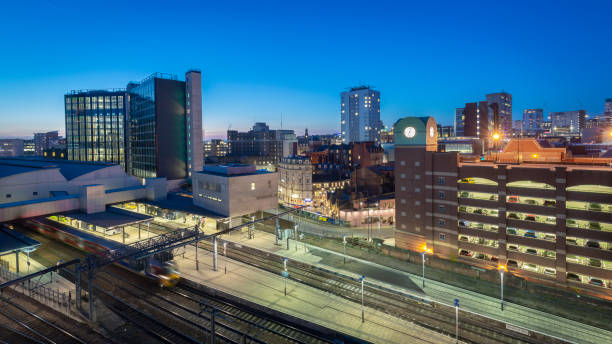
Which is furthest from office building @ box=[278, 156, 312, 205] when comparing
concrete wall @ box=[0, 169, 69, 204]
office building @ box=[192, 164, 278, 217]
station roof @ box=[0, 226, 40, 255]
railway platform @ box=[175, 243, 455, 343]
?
station roof @ box=[0, 226, 40, 255]

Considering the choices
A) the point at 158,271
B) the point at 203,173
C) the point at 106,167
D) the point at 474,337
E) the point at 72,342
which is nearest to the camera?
the point at 72,342

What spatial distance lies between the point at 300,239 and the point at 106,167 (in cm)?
4586

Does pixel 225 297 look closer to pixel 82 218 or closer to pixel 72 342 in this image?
pixel 72 342

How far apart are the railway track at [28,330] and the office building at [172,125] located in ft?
226

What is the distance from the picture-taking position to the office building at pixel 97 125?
117438 millimetres

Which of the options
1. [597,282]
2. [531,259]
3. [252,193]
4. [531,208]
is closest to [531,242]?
[531,259]

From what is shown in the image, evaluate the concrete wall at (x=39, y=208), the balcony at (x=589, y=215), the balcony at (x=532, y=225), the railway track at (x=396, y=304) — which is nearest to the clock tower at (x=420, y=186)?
the balcony at (x=532, y=225)

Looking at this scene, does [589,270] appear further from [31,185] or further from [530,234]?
[31,185]

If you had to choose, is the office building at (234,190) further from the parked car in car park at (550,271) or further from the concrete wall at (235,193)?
the parked car in car park at (550,271)

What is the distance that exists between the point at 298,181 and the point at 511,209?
72.1 metres

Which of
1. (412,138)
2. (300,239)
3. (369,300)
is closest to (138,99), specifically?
(300,239)

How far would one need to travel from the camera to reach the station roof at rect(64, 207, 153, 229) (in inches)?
1978

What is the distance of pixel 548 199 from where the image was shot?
44.9 meters

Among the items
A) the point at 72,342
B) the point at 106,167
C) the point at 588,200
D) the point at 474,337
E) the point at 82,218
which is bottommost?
the point at 474,337
